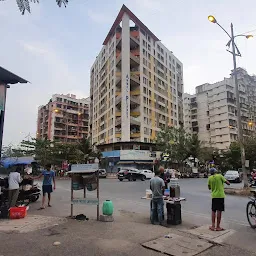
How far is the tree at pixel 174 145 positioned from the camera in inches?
2018

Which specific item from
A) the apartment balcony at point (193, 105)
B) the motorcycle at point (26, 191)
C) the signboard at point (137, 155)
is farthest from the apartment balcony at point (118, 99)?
the apartment balcony at point (193, 105)

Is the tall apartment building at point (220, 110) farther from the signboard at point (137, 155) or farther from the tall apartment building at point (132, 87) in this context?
the signboard at point (137, 155)

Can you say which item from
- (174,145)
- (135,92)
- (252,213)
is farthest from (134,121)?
(252,213)

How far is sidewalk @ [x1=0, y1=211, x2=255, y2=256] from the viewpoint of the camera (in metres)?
5.16

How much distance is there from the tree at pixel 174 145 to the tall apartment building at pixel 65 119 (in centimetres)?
4838

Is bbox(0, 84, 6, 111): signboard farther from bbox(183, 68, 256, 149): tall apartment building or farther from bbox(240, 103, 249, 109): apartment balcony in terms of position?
bbox(240, 103, 249, 109): apartment balcony

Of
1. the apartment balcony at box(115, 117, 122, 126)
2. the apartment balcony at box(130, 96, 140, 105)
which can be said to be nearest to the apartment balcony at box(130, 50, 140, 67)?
the apartment balcony at box(130, 96, 140, 105)

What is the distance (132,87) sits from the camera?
195ft

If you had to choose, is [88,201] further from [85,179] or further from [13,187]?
[13,187]

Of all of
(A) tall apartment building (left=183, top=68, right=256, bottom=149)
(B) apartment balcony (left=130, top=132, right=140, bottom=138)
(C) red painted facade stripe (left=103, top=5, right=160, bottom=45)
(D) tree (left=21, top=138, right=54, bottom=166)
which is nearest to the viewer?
(D) tree (left=21, top=138, right=54, bottom=166)

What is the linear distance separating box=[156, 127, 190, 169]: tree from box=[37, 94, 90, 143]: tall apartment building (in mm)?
48378

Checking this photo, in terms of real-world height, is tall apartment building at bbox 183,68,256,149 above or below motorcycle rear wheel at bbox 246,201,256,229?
above

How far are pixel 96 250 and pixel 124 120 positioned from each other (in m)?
49.2

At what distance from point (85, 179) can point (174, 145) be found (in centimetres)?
4416
